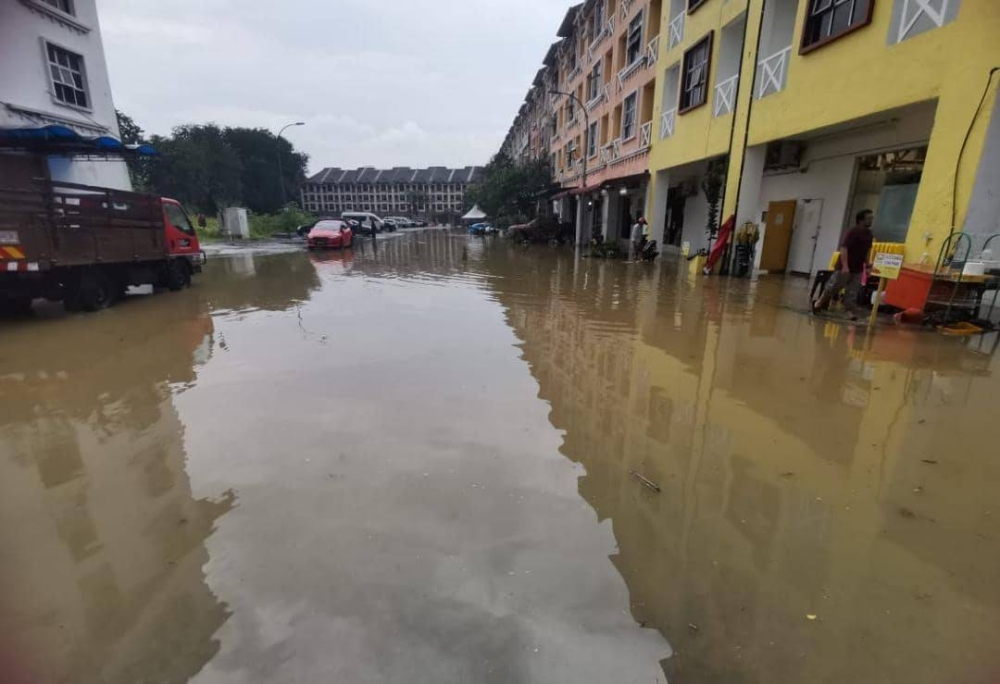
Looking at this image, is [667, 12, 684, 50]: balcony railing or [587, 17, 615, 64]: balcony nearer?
[667, 12, 684, 50]: balcony railing

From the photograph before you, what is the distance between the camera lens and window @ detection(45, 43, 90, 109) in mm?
16562

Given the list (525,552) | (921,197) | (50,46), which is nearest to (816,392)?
(525,552)

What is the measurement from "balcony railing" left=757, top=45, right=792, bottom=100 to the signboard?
664cm

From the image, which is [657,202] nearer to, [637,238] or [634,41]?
[637,238]

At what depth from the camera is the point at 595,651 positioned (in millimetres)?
2105

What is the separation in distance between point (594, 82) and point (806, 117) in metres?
19.9

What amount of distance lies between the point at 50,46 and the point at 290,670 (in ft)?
76.1

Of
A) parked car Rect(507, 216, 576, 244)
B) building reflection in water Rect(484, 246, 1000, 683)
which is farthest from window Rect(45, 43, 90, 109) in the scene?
parked car Rect(507, 216, 576, 244)

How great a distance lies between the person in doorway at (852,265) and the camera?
827cm

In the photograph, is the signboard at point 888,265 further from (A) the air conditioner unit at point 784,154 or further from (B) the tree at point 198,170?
(B) the tree at point 198,170


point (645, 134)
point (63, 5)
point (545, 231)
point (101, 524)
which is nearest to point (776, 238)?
point (645, 134)

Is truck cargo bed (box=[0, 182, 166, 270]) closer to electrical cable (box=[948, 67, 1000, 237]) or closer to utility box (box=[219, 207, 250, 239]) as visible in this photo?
electrical cable (box=[948, 67, 1000, 237])

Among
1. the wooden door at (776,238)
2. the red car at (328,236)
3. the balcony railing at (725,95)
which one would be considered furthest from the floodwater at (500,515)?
the red car at (328,236)

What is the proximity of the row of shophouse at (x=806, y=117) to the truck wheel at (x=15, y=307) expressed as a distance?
15.9 m
